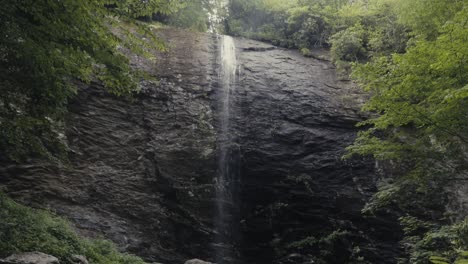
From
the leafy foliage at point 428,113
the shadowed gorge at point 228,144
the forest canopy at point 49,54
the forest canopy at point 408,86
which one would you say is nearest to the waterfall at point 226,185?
the shadowed gorge at point 228,144

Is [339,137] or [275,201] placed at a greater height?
[339,137]

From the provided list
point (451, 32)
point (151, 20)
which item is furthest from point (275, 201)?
point (151, 20)

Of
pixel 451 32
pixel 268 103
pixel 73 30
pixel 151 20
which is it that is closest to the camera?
pixel 73 30

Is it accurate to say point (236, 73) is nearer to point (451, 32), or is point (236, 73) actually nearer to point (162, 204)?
point (162, 204)

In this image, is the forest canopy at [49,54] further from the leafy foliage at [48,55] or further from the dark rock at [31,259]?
the dark rock at [31,259]

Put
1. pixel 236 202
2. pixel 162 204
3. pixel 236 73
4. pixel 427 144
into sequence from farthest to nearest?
pixel 236 73 < pixel 236 202 < pixel 162 204 < pixel 427 144

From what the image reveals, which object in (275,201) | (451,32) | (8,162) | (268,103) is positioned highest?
(268,103)

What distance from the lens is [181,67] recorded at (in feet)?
47.3

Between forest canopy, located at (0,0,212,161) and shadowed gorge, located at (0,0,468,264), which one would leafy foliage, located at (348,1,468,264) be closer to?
shadowed gorge, located at (0,0,468,264)

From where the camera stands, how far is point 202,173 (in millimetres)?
12281

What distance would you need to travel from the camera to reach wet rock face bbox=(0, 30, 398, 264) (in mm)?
10570

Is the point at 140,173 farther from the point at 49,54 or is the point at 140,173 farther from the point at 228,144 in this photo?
the point at 49,54

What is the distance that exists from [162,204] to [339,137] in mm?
6144

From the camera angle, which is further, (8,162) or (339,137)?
(339,137)
